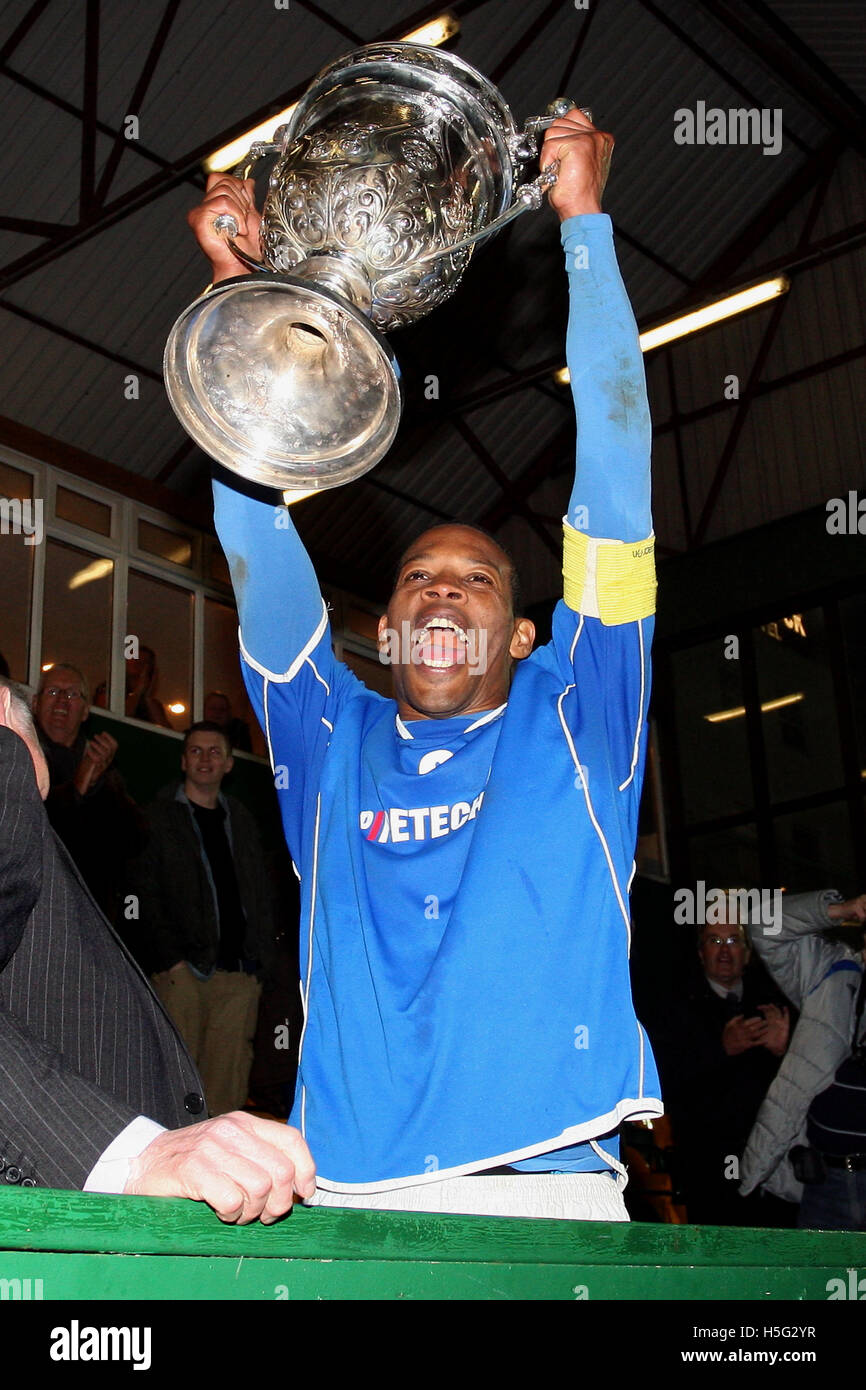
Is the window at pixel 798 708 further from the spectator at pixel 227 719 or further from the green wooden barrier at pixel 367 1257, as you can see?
the green wooden barrier at pixel 367 1257

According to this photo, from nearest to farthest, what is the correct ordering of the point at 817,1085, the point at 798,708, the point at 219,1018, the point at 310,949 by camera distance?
1. the point at 310,949
2. the point at 817,1085
3. the point at 219,1018
4. the point at 798,708

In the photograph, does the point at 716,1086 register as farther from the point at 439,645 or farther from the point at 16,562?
the point at 16,562

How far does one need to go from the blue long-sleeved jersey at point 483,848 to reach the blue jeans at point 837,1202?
110 inches

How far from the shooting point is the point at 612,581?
1.89 m

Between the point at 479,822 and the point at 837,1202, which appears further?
the point at 837,1202

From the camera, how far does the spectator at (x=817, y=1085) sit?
4.23m

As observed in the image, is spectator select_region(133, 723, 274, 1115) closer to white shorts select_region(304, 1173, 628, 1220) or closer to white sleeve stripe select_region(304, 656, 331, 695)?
white sleeve stripe select_region(304, 656, 331, 695)

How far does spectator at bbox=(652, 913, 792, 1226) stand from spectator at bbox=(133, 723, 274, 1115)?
1.81m

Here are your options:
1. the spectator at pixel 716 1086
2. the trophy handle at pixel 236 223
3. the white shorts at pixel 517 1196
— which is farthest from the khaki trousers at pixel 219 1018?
the white shorts at pixel 517 1196

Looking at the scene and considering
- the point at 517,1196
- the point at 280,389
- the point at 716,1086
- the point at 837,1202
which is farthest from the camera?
the point at 716,1086

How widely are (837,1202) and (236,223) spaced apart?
341 cm

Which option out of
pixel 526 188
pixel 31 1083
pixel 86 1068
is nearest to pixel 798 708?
pixel 526 188
